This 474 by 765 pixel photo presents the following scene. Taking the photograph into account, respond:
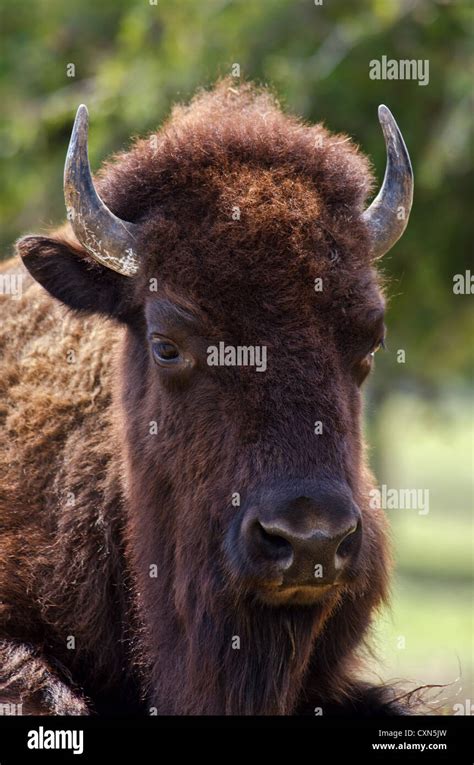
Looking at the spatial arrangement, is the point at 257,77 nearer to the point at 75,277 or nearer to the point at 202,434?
the point at 75,277

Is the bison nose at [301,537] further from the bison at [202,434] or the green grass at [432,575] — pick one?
the green grass at [432,575]

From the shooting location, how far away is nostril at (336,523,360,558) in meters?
5.89

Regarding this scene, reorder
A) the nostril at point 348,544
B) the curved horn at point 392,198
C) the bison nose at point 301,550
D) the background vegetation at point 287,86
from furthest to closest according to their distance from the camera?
1. the background vegetation at point 287,86
2. the curved horn at point 392,198
3. the nostril at point 348,544
4. the bison nose at point 301,550


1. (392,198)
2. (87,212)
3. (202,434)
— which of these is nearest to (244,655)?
(202,434)

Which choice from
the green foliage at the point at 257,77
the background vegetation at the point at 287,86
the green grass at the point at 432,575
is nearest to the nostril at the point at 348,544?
the green grass at the point at 432,575

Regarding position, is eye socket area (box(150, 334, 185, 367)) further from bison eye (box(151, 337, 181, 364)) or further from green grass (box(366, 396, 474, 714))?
green grass (box(366, 396, 474, 714))

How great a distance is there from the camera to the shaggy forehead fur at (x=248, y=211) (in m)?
6.35

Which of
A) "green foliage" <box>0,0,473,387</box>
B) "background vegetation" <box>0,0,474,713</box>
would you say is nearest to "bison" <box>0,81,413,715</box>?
"background vegetation" <box>0,0,474,713</box>

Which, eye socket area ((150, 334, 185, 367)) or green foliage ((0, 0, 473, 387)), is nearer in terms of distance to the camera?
eye socket area ((150, 334, 185, 367))

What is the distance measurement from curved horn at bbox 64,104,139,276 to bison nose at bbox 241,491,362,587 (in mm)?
1780

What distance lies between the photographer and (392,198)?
734cm

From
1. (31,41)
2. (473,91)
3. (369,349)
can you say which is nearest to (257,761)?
(369,349)

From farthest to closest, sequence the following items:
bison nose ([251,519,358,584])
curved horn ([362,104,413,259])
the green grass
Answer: the green grass → curved horn ([362,104,413,259]) → bison nose ([251,519,358,584])

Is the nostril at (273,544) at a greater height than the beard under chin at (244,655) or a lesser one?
greater
